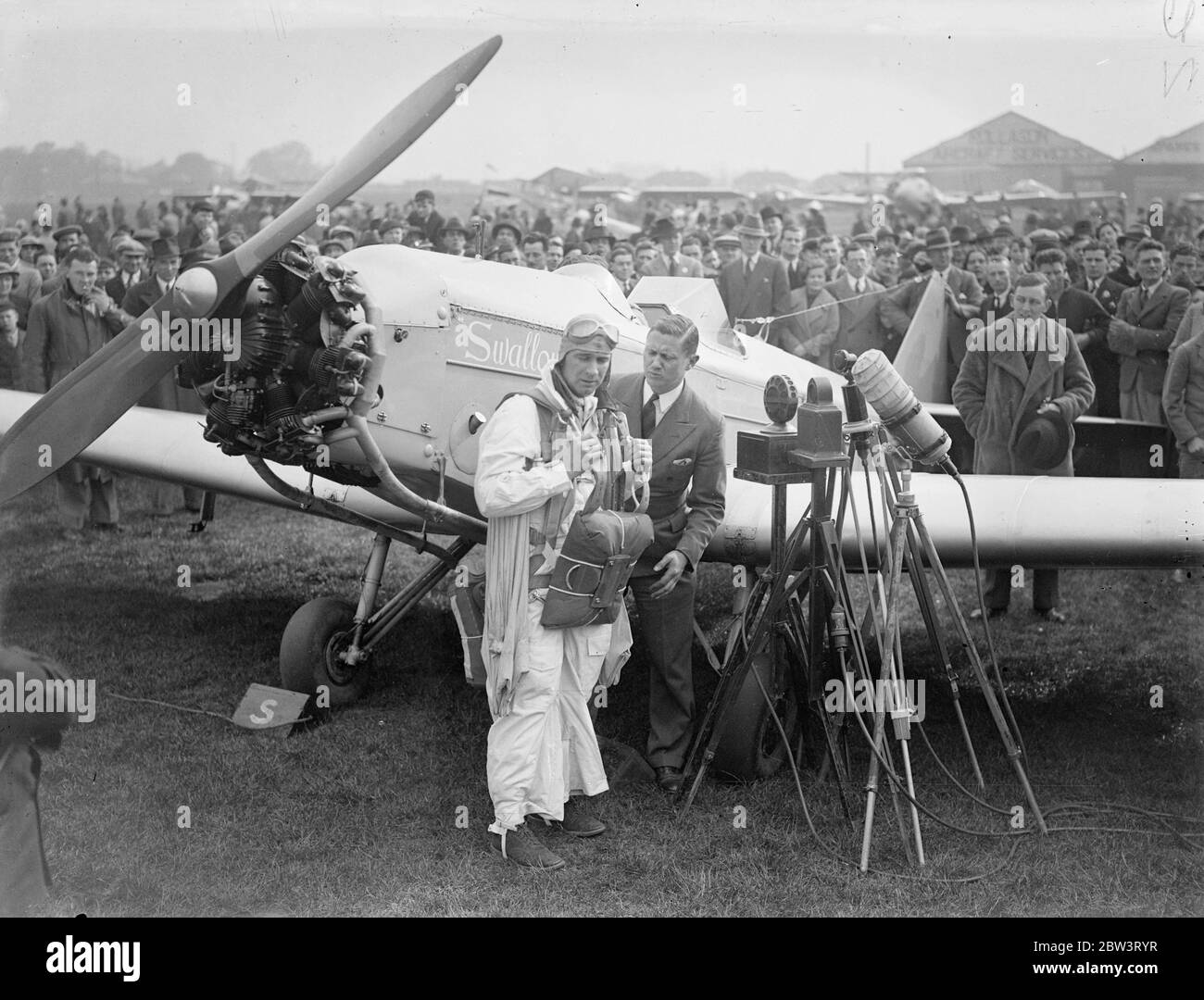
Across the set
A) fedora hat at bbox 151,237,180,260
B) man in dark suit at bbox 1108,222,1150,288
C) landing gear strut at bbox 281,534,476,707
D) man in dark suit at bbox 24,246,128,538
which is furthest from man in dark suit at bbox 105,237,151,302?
man in dark suit at bbox 1108,222,1150,288

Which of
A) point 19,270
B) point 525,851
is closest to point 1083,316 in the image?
point 525,851

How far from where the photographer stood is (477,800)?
216 inches

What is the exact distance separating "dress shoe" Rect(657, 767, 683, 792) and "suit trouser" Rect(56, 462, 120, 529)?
6.37 meters

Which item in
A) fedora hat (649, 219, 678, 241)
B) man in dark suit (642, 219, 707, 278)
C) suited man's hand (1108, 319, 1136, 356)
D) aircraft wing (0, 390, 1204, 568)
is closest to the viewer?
aircraft wing (0, 390, 1204, 568)

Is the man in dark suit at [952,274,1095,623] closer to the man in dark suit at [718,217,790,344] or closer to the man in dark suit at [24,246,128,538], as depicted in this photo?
the man in dark suit at [718,217,790,344]

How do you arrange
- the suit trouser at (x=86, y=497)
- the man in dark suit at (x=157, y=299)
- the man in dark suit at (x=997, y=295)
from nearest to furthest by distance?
the man in dark suit at (x=997, y=295)
the suit trouser at (x=86, y=497)
the man in dark suit at (x=157, y=299)

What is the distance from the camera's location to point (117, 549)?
976cm

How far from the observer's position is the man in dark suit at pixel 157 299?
10406 mm

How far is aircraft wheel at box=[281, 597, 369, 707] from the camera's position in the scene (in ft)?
21.1

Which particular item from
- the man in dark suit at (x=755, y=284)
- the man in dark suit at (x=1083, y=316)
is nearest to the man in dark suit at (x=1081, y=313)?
the man in dark suit at (x=1083, y=316)

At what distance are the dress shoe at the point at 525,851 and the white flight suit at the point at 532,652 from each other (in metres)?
0.06

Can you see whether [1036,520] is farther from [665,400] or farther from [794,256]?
[794,256]

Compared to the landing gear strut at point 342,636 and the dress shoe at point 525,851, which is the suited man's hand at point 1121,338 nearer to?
the landing gear strut at point 342,636

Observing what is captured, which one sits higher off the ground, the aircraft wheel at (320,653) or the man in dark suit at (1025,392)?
the man in dark suit at (1025,392)
